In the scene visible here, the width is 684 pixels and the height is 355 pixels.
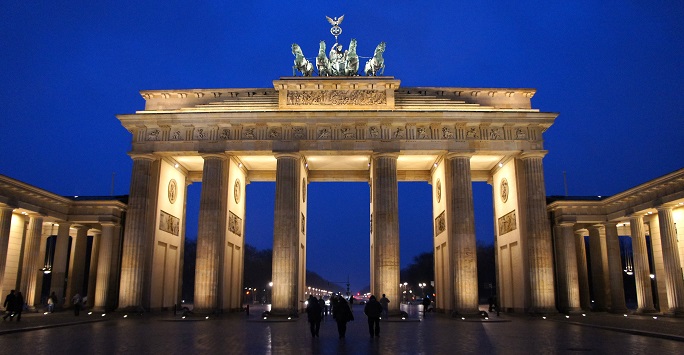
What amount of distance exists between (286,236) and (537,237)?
15678 mm

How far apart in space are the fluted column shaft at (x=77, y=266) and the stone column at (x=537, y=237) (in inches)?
1218

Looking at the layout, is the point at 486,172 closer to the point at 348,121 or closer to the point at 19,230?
the point at 348,121

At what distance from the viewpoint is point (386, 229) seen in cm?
3253

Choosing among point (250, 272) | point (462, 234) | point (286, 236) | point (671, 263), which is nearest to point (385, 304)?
point (462, 234)

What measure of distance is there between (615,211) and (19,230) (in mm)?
41246

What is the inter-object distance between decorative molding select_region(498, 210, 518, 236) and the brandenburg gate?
0.14 metres

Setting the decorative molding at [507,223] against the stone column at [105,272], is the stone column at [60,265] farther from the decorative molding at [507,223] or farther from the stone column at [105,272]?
the decorative molding at [507,223]

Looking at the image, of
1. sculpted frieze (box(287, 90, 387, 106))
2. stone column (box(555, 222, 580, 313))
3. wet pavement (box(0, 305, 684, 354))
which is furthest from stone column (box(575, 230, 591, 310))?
wet pavement (box(0, 305, 684, 354))

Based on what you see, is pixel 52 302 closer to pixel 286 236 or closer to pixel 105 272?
pixel 105 272

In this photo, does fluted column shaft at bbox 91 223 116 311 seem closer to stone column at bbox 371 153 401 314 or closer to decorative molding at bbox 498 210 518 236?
stone column at bbox 371 153 401 314

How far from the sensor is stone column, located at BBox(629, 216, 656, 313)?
33.8 metres

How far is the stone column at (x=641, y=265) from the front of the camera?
33.8 meters

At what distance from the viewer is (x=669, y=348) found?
46.6ft

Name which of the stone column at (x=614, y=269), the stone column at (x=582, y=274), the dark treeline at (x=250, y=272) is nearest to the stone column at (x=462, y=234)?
the stone column at (x=582, y=274)
